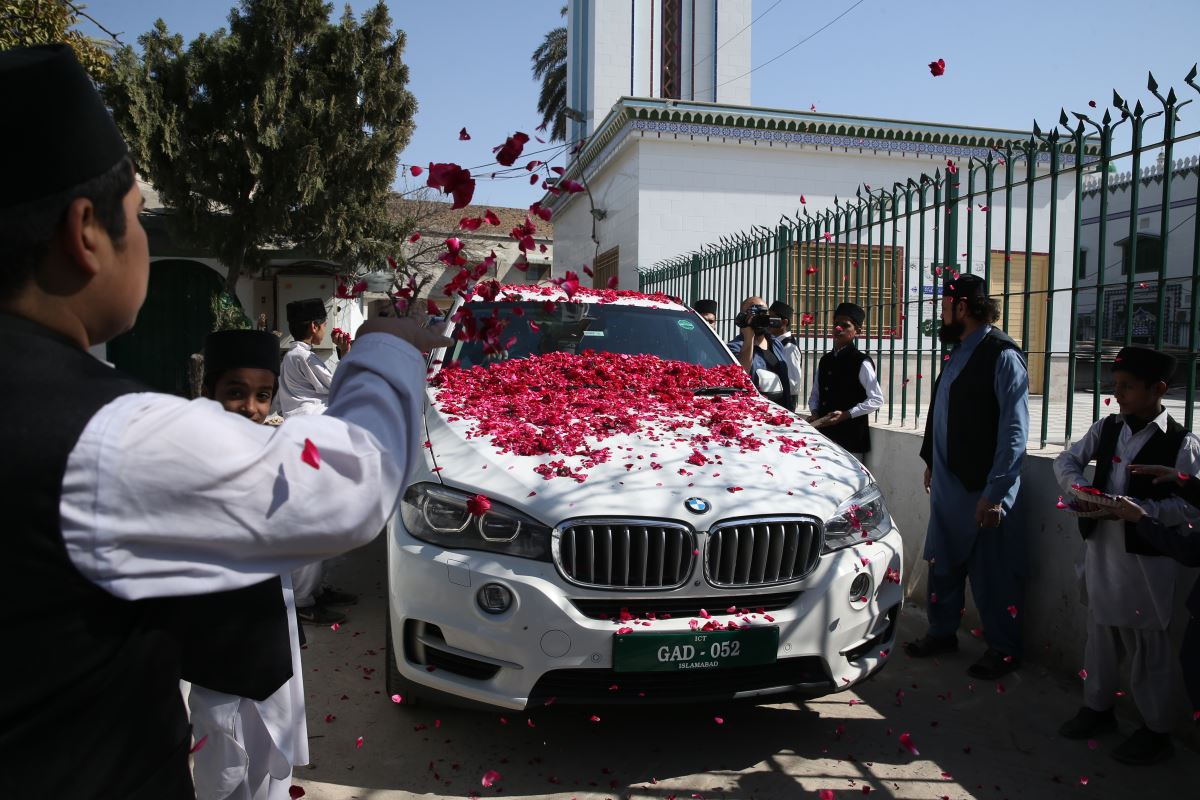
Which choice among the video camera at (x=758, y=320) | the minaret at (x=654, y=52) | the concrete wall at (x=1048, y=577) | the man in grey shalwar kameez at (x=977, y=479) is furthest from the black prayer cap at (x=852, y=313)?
the minaret at (x=654, y=52)

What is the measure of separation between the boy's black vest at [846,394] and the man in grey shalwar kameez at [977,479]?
1449 mm

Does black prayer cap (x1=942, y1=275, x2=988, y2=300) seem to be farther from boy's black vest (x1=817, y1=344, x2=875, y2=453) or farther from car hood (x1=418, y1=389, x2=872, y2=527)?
boy's black vest (x1=817, y1=344, x2=875, y2=453)

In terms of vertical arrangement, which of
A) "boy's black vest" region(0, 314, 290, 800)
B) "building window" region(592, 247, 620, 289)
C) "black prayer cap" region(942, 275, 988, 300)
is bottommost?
"boy's black vest" region(0, 314, 290, 800)

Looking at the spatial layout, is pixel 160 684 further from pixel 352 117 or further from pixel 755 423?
pixel 352 117

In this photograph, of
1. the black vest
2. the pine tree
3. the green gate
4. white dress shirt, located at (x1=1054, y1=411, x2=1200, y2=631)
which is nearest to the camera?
the black vest

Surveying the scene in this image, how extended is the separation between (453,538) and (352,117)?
12.7 metres

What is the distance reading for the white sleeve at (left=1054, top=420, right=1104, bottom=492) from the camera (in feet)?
12.0

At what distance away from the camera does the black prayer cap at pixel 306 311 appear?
212 inches

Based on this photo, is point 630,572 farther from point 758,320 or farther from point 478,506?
point 758,320

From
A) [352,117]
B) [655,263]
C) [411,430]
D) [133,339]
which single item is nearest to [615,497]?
[411,430]

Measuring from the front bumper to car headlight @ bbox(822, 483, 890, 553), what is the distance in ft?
0.29

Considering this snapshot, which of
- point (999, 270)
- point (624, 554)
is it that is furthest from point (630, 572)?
point (999, 270)

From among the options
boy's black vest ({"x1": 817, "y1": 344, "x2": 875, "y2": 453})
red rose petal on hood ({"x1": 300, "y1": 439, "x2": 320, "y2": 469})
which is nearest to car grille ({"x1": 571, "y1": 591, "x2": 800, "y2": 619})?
red rose petal on hood ({"x1": 300, "y1": 439, "x2": 320, "y2": 469})

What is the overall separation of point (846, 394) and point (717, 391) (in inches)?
71.0
